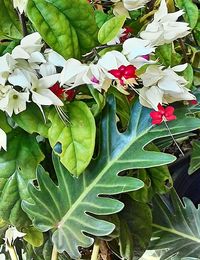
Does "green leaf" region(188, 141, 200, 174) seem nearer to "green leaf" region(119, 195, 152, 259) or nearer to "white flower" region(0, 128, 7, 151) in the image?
"green leaf" region(119, 195, 152, 259)

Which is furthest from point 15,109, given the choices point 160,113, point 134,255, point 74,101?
point 134,255

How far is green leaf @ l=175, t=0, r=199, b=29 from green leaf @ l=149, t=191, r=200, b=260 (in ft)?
0.98

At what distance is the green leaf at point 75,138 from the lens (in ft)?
2.25

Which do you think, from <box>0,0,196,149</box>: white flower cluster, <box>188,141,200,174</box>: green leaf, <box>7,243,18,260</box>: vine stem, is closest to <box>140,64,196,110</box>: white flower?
<box>0,0,196,149</box>: white flower cluster

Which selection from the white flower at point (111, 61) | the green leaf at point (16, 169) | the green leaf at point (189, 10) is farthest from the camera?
the green leaf at point (189, 10)

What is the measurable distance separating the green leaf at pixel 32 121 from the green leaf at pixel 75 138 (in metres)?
0.02

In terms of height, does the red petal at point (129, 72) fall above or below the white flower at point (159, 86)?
above

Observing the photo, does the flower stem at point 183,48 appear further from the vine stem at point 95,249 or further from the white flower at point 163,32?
the vine stem at point 95,249

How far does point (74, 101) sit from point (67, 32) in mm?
104

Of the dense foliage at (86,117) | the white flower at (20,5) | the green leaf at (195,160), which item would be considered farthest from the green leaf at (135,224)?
the white flower at (20,5)

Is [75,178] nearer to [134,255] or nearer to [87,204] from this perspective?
[87,204]

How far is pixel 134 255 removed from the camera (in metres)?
0.85

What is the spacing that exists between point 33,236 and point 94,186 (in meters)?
0.15

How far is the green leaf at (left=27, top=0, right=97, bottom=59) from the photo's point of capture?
641 millimetres
